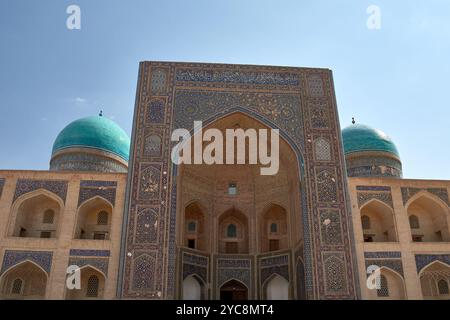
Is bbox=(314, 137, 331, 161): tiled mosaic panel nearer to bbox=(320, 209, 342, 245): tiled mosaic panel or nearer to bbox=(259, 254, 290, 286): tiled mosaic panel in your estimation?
bbox=(320, 209, 342, 245): tiled mosaic panel

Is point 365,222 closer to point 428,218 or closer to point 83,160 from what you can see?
point 428,218

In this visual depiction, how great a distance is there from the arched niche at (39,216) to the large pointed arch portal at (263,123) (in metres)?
2.73

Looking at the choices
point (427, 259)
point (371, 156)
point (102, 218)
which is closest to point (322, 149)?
point (427, 259)

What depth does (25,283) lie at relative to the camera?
11922 mm

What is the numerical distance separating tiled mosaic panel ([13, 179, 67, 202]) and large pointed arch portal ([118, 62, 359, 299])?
1956 millimetres

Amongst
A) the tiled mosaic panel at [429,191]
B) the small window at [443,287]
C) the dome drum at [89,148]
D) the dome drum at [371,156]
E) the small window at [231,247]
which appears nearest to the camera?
the small window at [443,287]

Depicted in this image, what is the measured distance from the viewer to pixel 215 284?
1376 centimetres

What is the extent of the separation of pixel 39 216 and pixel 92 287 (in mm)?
2726

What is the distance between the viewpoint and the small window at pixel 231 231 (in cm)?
1498

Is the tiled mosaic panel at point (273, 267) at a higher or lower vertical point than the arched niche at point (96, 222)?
lower

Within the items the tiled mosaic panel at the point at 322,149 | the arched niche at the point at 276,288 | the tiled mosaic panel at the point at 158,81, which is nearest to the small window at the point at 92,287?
the arched niche at the point at 276,288

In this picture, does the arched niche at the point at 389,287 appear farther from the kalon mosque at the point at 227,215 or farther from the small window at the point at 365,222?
the small window at the point at 365,222

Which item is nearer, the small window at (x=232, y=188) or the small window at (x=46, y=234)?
the small window at (x=46, y=234)

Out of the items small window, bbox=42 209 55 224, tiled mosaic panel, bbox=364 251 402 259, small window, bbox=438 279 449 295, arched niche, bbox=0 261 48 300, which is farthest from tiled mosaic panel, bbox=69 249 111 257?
small window, bbox=438 279 449 295
